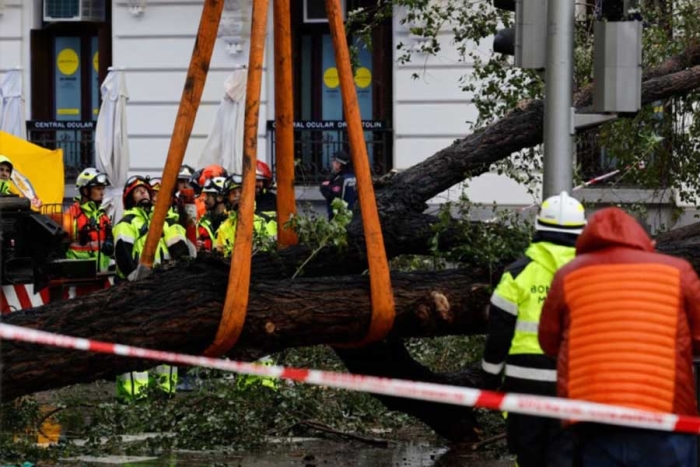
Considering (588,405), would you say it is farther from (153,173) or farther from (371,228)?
(153,173)

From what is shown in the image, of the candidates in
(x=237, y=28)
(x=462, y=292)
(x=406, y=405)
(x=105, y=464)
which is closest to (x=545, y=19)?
(x=462, y=292)

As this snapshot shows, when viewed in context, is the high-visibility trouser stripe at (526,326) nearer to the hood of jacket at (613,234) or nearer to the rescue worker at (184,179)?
the hood of jacket at (613,234)

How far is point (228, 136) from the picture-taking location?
19.4 metres

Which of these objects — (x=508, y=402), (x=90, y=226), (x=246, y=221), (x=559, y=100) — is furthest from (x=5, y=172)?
(x=508, y=402)

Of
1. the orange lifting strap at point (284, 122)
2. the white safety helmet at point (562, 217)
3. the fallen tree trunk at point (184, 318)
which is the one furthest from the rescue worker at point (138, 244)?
the white safety helmet at point (562, 217)

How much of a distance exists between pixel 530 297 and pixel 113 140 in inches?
467

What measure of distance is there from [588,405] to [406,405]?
3.91m

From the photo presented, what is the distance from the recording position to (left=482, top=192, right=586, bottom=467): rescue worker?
747 centimetres

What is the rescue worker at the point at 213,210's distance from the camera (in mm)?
14641

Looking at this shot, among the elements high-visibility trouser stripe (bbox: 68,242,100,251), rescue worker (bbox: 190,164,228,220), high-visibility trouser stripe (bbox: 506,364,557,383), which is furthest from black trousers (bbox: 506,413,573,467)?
high-visibility trouser stripe (bbox: 68,242,100,251)

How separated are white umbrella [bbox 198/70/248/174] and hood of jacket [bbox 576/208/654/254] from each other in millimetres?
12865

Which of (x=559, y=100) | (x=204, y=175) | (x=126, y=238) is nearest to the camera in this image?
(x=559, y=100)

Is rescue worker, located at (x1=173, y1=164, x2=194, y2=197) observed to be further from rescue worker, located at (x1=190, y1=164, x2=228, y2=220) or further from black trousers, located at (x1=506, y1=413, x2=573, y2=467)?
black trousers, located at (x1=506, y1=413, x2=573, y2=467)

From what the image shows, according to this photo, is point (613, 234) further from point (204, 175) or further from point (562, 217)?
point (204, 175)
